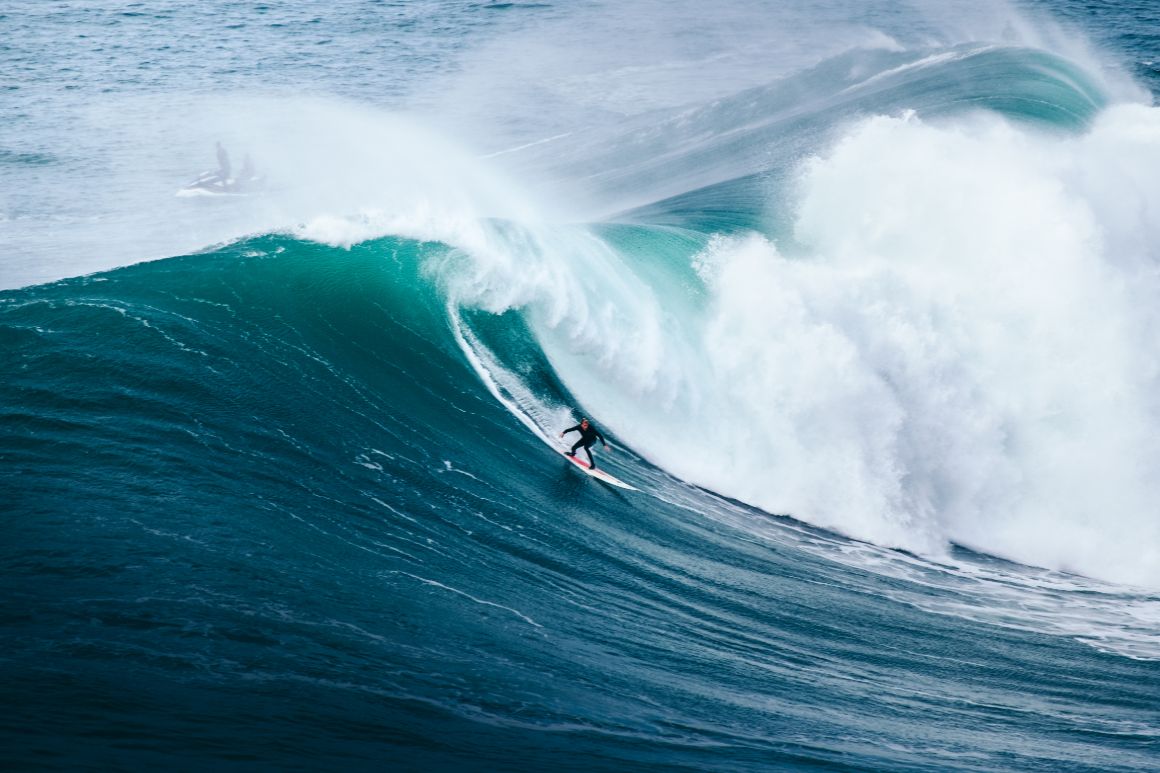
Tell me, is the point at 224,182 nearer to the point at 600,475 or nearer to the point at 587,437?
the point at 587,437

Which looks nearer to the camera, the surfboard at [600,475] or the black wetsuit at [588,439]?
the surfboard at [600,475]

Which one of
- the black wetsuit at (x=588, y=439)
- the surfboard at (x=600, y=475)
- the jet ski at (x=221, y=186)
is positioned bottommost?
the surfboard at (x=600, y=475)

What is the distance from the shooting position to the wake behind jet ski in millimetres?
31656

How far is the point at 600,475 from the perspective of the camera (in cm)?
1587

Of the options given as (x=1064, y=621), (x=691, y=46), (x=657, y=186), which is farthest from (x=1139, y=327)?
(x=691, y=46)

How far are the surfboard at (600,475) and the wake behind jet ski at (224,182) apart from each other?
20495 mm

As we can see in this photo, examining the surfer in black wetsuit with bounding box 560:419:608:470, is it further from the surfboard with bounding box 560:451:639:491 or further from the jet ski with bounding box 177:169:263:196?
the jet ski with bounding box 177:169:263:196

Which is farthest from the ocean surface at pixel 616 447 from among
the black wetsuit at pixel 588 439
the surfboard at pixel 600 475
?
the black wetsuit at pixel 588 439

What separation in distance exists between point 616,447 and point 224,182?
69.2 feet

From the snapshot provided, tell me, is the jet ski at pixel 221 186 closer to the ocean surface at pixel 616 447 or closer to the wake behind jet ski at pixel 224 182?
the wake behind jet ski at pixel 224 182

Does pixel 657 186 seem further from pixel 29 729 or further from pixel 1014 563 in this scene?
pixel 29 729

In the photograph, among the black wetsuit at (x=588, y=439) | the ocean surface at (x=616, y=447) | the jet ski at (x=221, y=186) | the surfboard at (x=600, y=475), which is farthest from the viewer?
the jet ski at (x=221, y=186)

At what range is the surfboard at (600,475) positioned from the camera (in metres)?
15.7

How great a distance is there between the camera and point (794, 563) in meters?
14.3
